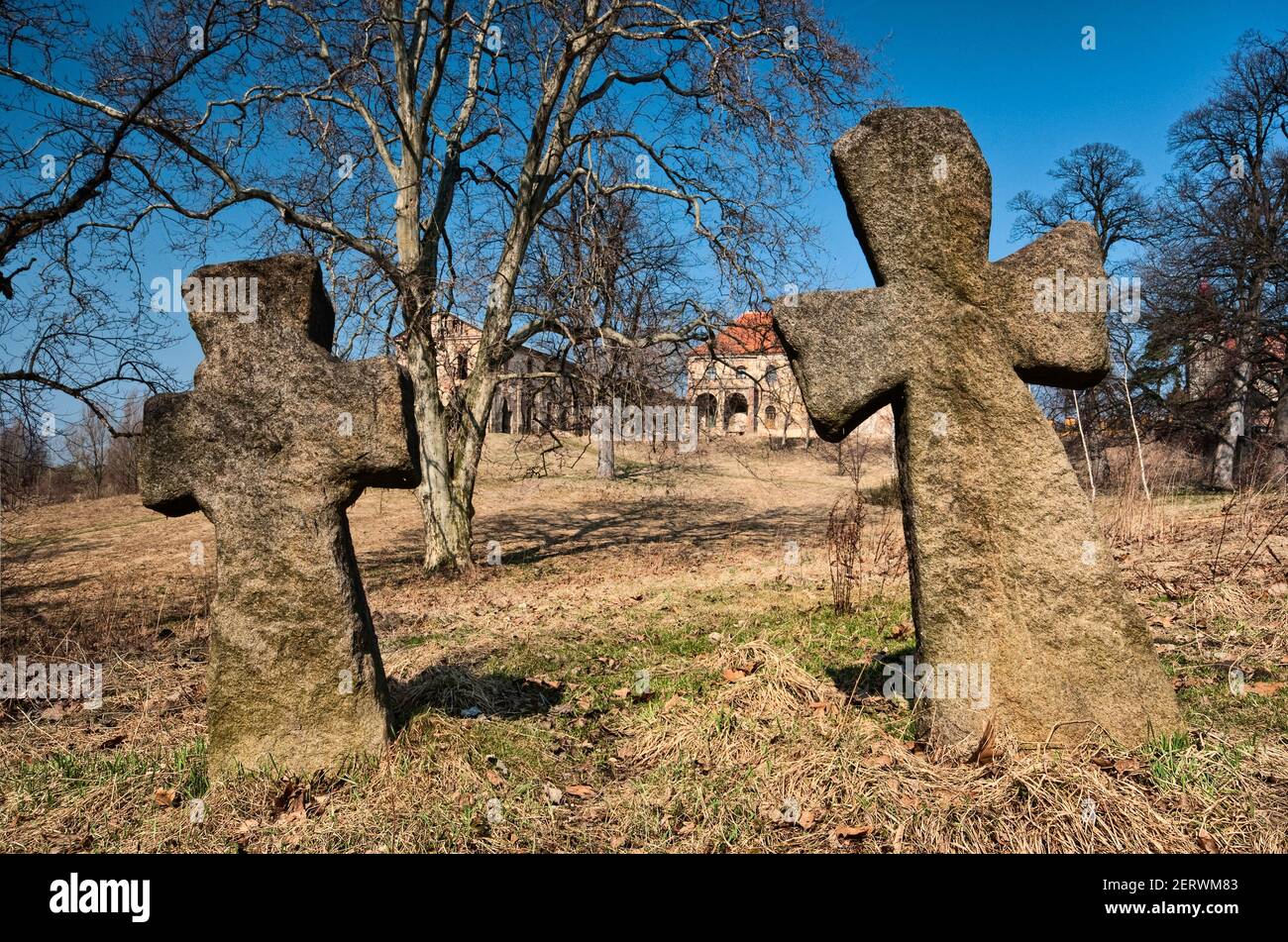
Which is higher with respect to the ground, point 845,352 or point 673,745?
point 845,352

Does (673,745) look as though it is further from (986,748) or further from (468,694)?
(986,748)

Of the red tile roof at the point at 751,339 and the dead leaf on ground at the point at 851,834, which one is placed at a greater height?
the red tile roof at the point at 751,339

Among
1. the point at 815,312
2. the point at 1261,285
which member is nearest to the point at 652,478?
the point at 1261,285

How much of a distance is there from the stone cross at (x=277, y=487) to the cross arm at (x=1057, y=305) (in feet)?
10.1

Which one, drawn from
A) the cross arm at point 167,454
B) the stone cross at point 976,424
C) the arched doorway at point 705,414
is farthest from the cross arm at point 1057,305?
the arched doorway at point 705,414

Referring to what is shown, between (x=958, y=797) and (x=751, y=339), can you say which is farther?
(x=751, y=339)

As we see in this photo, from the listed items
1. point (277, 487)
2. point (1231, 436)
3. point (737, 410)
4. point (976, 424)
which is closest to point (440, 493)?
point (277, 487)

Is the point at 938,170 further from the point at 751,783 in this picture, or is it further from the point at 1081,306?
the point at 751,783

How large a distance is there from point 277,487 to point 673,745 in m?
2.45

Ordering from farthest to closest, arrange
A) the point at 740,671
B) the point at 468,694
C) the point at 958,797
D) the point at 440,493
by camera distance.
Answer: the point at 440,493, the point at 740,671, the point at 468,694, the point at 958,797

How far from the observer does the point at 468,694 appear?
15.1ft

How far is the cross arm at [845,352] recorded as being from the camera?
12.1 ft

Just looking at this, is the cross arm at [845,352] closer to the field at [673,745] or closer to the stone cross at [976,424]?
the stone cross at [976,424]
